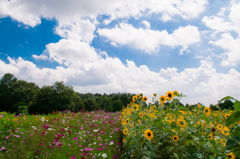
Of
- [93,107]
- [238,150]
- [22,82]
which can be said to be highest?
[22,82]

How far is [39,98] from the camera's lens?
24.3 m

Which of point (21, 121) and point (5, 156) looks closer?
point (5, 156)

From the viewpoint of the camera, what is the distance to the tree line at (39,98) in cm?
2322

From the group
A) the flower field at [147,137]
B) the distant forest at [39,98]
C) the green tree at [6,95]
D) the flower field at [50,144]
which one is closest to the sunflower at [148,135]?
the flower field at [147,137]

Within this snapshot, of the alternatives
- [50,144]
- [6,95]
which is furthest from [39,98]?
[50,144]

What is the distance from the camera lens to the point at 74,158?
3.26 metres

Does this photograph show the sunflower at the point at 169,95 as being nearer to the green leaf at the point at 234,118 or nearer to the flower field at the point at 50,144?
the green leaf at the point at 234,118

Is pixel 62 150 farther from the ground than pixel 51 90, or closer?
closer

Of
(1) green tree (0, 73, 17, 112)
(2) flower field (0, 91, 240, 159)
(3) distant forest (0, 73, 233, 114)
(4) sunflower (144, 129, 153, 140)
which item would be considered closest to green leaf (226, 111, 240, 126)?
(2) flower field (0, 91, 240, 159)

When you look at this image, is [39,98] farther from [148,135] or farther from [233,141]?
[233,141]

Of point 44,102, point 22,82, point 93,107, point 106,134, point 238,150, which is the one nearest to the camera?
point 238,150

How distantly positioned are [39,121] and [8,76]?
115 feet

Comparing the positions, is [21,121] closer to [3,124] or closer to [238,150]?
[3,124]

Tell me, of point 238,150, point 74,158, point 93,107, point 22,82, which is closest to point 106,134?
point 74,158
